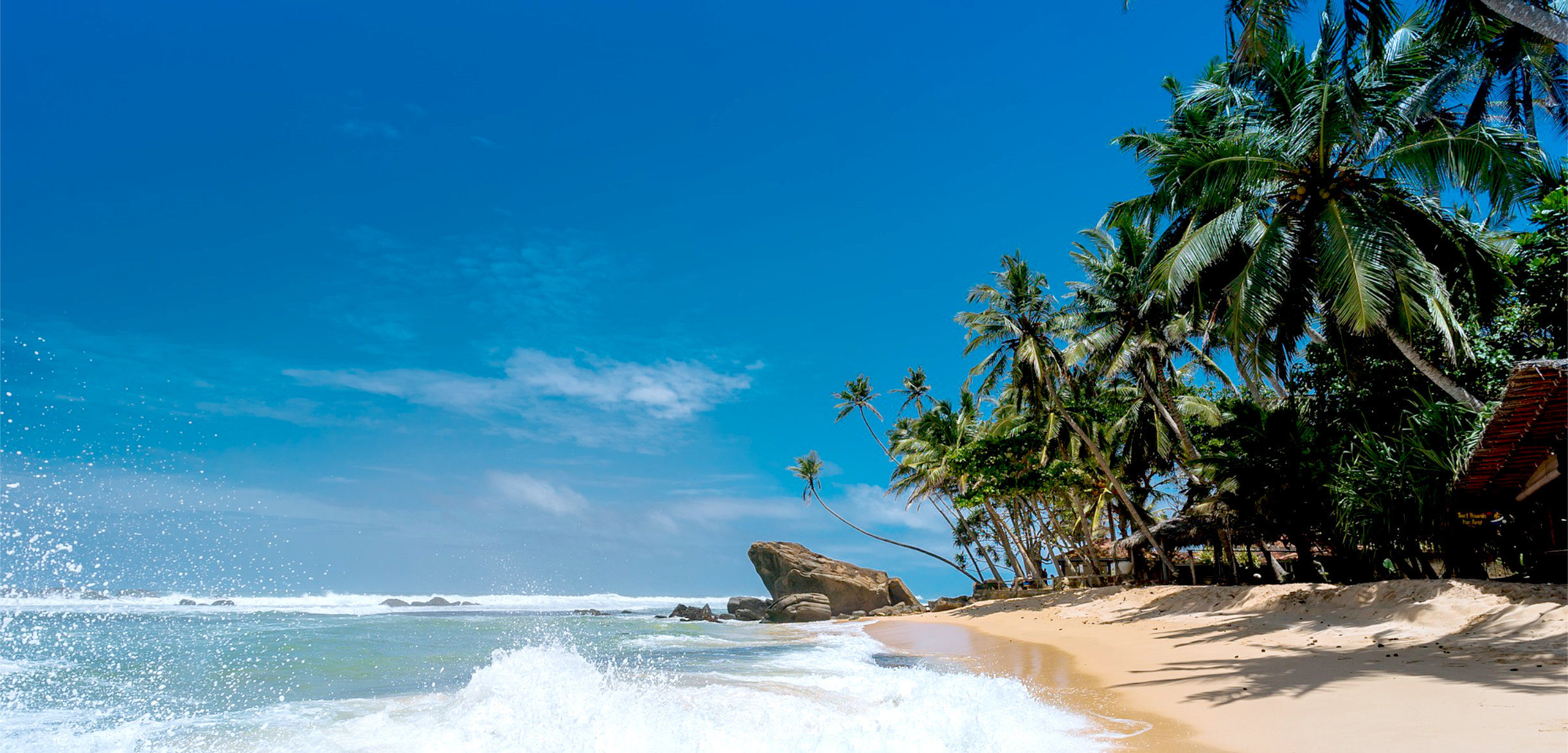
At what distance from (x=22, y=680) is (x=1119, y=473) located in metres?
26.9

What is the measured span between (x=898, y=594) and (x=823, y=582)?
4773 mm

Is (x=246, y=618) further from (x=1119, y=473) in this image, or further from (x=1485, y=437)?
(x=1485, y=437)

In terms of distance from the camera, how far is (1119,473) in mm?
25797

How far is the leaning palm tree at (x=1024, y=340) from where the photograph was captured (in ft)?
79.0

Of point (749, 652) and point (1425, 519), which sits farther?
point (749, 652)

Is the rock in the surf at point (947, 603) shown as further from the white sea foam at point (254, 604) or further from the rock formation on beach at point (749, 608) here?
the white sea foam at point (254, 604)

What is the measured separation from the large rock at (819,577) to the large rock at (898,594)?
0.40 m

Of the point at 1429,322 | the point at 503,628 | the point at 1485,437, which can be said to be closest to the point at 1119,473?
the point at 1429,322

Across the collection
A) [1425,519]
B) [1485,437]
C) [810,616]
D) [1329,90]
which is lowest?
[810,616]

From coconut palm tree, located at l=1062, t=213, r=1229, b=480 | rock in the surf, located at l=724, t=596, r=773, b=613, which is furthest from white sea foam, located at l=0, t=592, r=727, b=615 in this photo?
coconut palm tree, located at l=1062, t=213, r=1229, b=480

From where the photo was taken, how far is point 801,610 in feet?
119

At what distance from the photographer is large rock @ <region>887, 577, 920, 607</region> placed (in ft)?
136

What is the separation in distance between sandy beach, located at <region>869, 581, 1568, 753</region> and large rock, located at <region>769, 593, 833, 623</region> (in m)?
20.3

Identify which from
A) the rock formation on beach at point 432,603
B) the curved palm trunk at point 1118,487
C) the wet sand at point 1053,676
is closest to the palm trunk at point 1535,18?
the wet sand at point 1053,676
